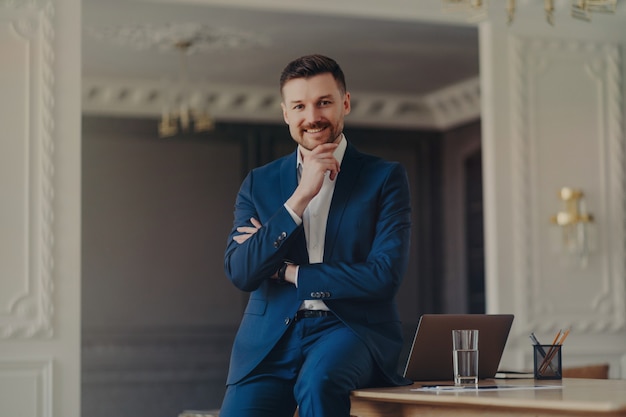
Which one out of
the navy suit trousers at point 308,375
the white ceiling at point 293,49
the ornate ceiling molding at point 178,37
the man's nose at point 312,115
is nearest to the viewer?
the navy suit trousers at point 308,375

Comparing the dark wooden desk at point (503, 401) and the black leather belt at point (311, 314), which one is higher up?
the black leather belt at point (311, 314)

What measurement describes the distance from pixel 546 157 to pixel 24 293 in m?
3.13

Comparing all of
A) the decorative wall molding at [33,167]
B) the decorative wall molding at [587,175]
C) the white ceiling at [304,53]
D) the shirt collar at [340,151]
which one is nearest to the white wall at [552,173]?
the decorative wall molding at [587,175]

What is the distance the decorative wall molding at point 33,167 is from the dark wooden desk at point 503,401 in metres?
2.85

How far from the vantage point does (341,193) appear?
272 centimetres

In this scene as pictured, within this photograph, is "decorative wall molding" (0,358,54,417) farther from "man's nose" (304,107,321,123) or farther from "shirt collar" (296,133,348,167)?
"man's nose" (304,107,321,123)

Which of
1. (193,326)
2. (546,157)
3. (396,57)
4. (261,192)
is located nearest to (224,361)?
(193,326)

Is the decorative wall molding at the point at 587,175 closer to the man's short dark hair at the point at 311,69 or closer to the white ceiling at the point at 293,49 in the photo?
the white ceiling at the point at 293,49

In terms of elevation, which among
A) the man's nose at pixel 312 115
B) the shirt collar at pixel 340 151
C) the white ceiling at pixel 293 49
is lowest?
the shirt collar at pixel 340 151

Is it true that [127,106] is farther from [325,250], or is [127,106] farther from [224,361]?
[325,250]

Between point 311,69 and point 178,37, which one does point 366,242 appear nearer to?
point 311,69

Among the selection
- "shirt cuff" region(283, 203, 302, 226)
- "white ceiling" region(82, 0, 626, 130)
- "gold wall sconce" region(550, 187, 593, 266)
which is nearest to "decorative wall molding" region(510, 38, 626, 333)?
"gold wall sconce" region(550, 187, 593, 266)

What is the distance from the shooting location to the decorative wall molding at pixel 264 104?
8.52m

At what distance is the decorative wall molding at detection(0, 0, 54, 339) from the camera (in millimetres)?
5059
